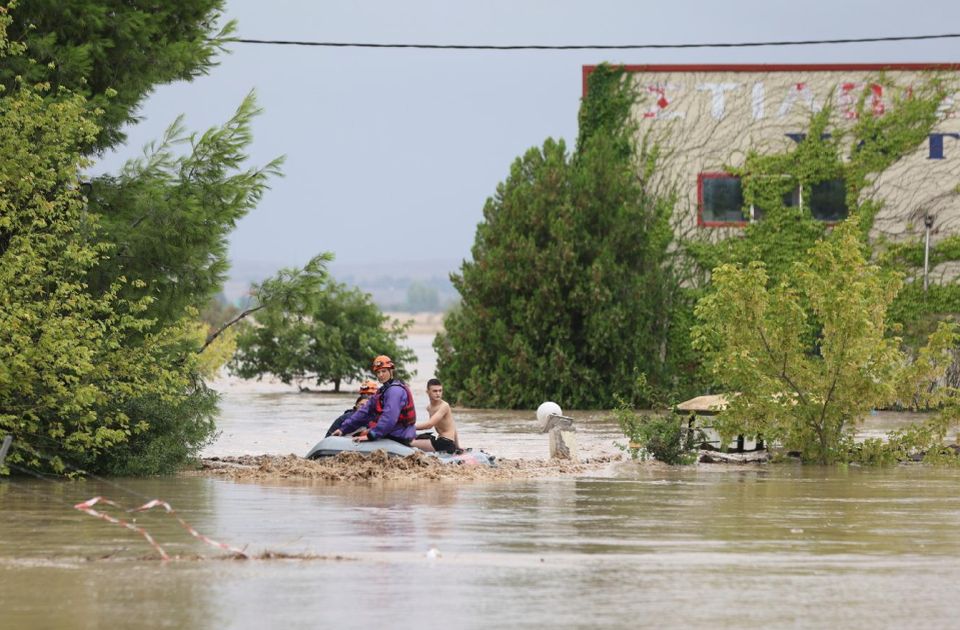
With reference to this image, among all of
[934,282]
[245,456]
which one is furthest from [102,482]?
[934,282]

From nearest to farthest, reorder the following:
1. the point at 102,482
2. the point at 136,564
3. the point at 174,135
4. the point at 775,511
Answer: the point at 136,564 < the point at 775,511 < the point at 102,482 < the point at 174,135

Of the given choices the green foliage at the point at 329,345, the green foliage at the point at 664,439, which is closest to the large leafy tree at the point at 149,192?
the green foliage at the point at 664,439

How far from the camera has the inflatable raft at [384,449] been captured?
67.3 ft

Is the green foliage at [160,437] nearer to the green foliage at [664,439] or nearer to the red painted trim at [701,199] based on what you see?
the green foliage at [664,439]

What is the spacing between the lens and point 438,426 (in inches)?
853

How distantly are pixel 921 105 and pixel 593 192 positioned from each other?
8692 mm

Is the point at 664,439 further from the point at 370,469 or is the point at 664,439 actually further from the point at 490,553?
the point at 490,553

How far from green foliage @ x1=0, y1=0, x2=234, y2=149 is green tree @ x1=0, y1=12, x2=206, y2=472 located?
70 cm

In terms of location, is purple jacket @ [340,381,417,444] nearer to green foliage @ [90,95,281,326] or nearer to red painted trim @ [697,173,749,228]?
green foliage @ [90,95,281,326]

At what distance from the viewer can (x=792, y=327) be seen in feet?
77.8

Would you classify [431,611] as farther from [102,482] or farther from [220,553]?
[102,482]

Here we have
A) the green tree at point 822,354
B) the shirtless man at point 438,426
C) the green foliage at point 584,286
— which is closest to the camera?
the shirtless man at point 438,426

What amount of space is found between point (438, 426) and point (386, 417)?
145cm

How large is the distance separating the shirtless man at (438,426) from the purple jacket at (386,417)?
0.56 meters
